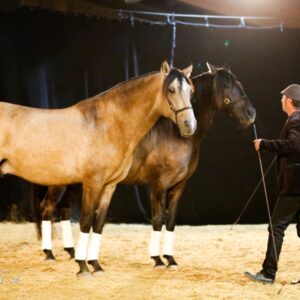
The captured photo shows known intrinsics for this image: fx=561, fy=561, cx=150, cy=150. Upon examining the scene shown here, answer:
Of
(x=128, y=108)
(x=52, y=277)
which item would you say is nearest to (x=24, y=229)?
(x=52, y=277)

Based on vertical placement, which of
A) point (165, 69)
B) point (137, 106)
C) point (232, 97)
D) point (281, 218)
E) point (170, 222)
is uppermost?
point (165, 69)

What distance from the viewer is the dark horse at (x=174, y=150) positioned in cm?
476

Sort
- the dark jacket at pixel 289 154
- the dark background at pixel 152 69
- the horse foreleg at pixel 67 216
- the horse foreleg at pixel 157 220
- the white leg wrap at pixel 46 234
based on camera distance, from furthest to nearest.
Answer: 1. the dark background at pixel 152 69
2. the horse foreleg at pixel 67 216
3. the white leg wrap at pixel 46 234
4. the horse foreleg at pixel 157 220
5. the dark jacket at pixel 289 154

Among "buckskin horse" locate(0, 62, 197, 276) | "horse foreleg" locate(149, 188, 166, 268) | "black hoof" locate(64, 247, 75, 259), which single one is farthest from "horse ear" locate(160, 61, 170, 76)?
"black hoof" locate(64, 247, 75, 259)

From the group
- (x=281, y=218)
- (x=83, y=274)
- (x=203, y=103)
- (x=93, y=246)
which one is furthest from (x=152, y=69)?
(x=281, y=218)

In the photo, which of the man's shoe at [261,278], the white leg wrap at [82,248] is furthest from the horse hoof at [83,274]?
the man's shoe at [261,278]

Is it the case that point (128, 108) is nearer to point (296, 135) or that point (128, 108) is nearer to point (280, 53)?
point (296, 135)

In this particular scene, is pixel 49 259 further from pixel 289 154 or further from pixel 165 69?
pixel 289 154

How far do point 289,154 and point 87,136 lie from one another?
1.45 metres

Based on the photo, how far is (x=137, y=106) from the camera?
13.7ft

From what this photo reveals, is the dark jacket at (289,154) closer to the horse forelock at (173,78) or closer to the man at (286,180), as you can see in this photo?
the man at (286,180)

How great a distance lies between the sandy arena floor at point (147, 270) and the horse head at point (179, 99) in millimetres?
1100

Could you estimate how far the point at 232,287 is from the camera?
3.87 m

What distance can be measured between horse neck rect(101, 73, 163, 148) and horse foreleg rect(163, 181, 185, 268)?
84 centimetres
